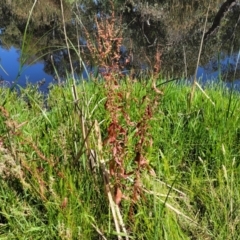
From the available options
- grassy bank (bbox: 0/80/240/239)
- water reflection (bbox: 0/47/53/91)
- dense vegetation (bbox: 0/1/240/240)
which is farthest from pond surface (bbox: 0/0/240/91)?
dense vegetation (bbox: 0/1/240/240)

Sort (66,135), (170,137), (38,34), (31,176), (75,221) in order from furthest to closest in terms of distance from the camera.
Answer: (38,34)
(170,137)
(66,135)
(31,176)
(75,221)

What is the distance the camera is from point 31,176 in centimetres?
172

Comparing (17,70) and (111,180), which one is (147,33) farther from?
(111,180)

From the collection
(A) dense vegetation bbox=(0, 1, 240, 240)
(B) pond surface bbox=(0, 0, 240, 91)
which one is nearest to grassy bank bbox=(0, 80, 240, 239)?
(A) dense vegetation bbox=(0, 1, 240, 240)

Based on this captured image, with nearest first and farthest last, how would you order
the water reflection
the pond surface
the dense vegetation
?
the dense vegetation
the water reflection
the pond surface

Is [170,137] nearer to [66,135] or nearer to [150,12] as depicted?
[66,135]

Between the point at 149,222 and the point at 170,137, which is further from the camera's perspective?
the point at 170,137

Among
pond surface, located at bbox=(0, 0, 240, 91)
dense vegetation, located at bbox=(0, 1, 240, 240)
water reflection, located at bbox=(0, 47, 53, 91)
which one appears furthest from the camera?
pond surface, located at bbox=(0, 0, 240, 91)

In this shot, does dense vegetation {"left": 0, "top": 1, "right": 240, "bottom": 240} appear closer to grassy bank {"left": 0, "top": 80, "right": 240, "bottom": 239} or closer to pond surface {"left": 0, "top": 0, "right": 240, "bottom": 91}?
grassy bank {"left": 0, "top": 80, "right": 240, "bottom": 239}

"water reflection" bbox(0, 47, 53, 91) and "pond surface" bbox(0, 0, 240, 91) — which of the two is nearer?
"water reflection" bbox(0, 47, 53, 91)

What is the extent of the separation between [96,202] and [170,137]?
657 mm

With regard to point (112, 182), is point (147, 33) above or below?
below

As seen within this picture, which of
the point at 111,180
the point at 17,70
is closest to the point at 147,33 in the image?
the point at 17,70

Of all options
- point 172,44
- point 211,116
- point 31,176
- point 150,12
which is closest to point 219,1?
point 150,12
